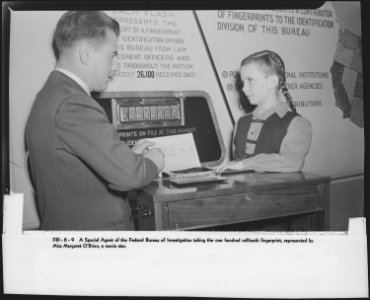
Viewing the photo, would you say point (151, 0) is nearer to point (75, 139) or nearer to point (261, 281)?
point (75, 139)

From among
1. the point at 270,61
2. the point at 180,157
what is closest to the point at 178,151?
the point at 180,157

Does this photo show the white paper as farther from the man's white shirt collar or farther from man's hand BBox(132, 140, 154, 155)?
the man's white shirt collar

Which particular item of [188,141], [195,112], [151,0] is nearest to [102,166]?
[188,141]

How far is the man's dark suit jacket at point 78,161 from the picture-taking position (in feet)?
3.97

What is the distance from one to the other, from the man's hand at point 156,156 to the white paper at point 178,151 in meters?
0.11

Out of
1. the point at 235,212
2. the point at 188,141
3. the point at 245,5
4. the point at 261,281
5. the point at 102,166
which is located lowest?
the point at 261,281

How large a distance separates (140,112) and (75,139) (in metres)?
0.46

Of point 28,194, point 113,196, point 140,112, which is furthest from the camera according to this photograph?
point 140,112

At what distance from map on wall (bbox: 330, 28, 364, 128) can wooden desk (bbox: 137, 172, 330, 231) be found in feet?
1.21

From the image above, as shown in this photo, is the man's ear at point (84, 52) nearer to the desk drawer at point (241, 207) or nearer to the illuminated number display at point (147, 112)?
the illuminated number display at point (147, 112)

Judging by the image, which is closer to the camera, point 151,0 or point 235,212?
point 235,212

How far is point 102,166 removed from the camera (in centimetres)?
122

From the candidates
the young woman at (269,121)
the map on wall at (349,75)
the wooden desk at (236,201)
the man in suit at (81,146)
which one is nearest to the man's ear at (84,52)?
the man in suit at (81,146)

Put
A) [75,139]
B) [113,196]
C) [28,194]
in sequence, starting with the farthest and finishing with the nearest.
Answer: [28,194] < [113,196] < [75,139]
